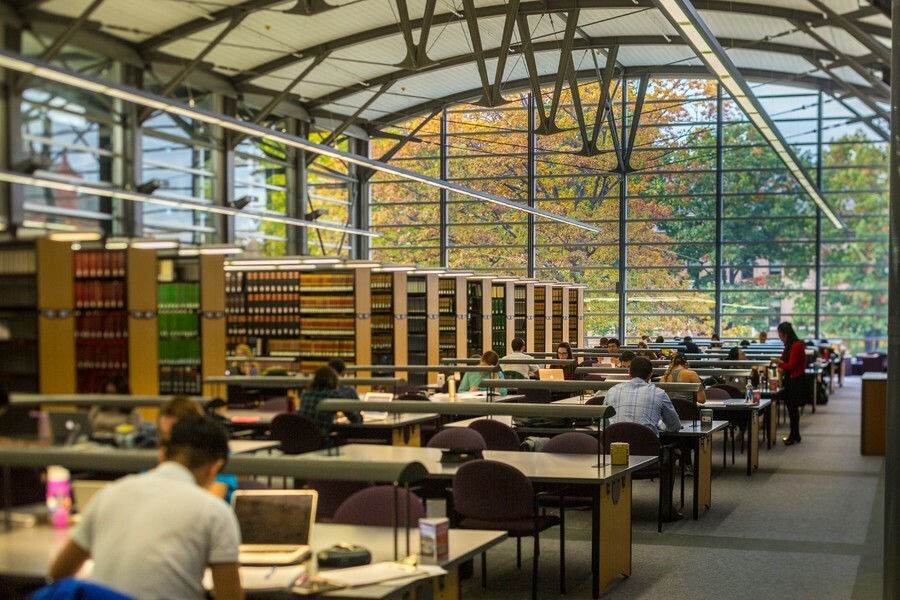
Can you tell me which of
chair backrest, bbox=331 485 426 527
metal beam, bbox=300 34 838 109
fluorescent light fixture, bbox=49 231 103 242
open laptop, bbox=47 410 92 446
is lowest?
chair backrest, bbox=331 485 426 527

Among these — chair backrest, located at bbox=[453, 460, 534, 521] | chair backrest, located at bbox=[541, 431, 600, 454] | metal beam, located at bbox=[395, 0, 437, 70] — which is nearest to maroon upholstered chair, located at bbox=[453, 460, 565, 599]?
chair backrest, located at bbox=[453, 460, 534, 521]

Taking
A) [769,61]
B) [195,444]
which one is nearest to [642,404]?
[195,444]

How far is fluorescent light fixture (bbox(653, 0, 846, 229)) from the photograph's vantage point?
779 centimetres

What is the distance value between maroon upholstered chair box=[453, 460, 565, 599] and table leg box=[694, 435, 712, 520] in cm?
290

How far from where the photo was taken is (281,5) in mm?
16516

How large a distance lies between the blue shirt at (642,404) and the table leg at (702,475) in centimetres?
33

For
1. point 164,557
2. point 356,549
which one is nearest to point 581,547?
point 356,549

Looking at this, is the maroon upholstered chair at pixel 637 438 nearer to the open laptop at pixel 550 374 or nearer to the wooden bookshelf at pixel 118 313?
the open laptop at pixel 550 374

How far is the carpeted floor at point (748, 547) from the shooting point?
5715 mm

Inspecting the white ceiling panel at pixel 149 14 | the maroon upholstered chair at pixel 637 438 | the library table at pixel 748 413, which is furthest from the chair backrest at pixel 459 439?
the white ceiling panel at pixel 149 14

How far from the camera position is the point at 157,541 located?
2686 millimetres

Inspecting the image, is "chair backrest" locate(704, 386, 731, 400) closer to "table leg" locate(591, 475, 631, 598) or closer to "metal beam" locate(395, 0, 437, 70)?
"table leg" locate(591, 475, 631, 598)

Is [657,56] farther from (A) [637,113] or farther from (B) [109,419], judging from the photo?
(B) [109,419]

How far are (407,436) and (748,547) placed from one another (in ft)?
9.99
